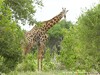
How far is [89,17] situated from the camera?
751 inches

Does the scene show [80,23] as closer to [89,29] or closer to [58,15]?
[89,29]

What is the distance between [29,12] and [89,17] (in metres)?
6.52

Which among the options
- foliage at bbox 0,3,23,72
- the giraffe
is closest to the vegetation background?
foliage at bbox 0,3,23,72

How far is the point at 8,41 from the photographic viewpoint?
41.8 feet

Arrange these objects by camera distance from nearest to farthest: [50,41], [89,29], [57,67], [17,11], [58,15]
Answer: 1. [17,11]
2. [89,29]
3. [58,15]
4. [57,67]
5. [50,41]

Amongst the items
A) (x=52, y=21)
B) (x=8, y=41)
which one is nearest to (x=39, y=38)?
(x=52, y=21)

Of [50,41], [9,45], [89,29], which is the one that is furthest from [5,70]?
[50,41]

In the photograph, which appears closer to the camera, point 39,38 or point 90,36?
point 90,36

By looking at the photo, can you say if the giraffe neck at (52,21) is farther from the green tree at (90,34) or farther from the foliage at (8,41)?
the foliage at (8,41)

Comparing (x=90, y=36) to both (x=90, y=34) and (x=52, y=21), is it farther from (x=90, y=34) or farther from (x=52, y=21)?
(x=52, y=21)

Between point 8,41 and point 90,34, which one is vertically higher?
point 90,34

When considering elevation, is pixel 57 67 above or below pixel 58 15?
below

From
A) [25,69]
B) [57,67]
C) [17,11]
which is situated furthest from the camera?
[57,67]

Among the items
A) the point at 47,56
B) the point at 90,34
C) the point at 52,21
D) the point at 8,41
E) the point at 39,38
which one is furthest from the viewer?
the point at 47,56
